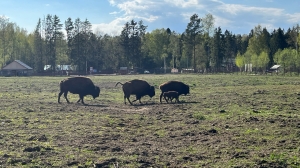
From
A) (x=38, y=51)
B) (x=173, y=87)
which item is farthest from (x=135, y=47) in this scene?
(x=173, y=87)

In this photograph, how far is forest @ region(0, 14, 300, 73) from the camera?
10062 centimetres

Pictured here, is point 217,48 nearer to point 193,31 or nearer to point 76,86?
point 193,31

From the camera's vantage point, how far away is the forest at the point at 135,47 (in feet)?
330

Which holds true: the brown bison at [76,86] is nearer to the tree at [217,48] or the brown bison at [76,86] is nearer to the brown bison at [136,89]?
the brown bison at [136,89]

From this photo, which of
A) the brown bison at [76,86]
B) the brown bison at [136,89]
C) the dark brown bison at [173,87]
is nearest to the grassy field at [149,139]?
the brown bison at [136,89]

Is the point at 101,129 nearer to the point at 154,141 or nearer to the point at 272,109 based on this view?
the point at 154,141

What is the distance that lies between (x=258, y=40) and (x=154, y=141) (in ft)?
302

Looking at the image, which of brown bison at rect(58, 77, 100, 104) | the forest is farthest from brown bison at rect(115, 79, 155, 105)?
the forest

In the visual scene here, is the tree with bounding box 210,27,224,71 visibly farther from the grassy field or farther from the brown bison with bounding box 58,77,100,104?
the grassy field

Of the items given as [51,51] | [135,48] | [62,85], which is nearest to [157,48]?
[135,48]

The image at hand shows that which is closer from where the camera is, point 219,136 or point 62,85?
point 219,136

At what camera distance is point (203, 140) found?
39.1 feet

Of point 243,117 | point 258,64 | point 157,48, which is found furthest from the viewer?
point 157,48

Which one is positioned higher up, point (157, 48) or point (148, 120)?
point (157, 48)
